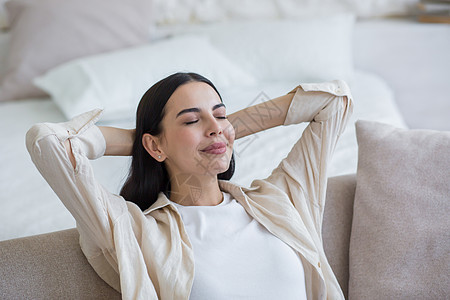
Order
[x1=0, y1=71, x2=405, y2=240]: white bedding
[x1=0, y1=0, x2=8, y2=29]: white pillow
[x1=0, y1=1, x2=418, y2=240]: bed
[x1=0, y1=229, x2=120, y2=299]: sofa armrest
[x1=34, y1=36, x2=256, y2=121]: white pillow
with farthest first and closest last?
[x1=0, y1=0, x2=8, y2=29]: white pillow → [x1=34, y1=36, x2=256, y2=121]: white pillow → [x1=0, y1=1, x2=418, y2=240]: bed → [x1=0, y1=71, x2=405, y2=240]: white bedding → [x1=0, y1=229, x2=120, y2=299]: sofa armrest

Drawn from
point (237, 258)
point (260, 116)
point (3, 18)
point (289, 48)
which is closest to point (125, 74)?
point (289, 48)

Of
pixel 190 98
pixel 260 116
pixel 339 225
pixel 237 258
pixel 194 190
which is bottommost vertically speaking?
pixel 339 225

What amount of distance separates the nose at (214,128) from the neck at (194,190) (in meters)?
0.12

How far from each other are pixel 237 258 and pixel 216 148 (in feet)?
0.80

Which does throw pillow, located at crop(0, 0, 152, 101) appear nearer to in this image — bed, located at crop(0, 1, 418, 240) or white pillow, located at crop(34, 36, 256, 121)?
bed, located at crop(0, 1, 418, 240)

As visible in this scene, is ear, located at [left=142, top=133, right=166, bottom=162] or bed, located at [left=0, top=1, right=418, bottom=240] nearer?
ear, located at [left=142, top=133, right=166, bottom=162]

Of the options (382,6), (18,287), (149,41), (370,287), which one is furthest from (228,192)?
(382,6)

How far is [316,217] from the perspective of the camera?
4.31ft

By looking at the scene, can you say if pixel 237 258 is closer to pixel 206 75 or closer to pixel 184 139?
pixel 184 139

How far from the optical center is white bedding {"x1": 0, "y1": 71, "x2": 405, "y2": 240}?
1.58 m

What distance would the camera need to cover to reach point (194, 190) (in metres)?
1.22

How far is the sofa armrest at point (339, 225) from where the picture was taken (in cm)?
138

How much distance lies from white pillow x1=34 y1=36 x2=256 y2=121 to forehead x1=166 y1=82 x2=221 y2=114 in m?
1.02

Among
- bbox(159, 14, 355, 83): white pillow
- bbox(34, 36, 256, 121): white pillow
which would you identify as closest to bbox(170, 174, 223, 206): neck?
bbox(34, 36, 256, 121): white pillow
